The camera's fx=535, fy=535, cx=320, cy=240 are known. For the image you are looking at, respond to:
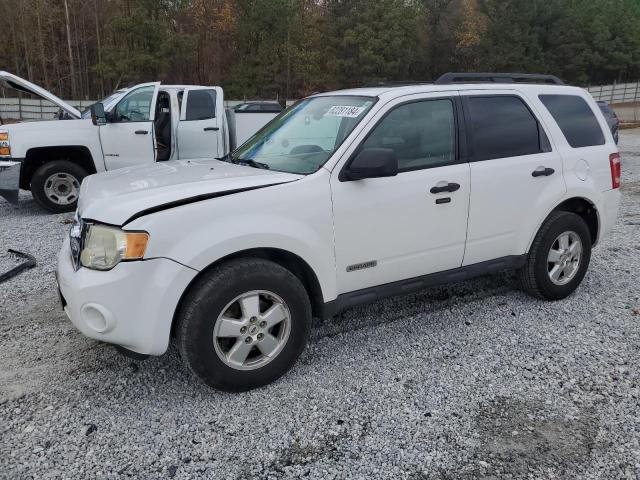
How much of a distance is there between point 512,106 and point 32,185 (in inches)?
266

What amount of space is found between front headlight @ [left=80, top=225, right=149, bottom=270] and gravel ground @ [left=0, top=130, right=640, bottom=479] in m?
0.85

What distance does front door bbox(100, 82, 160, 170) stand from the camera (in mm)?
8055

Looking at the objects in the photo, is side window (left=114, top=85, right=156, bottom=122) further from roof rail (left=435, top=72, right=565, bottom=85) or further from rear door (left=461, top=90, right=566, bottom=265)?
rear door (left=461, top=90, right=566, bottom=265)

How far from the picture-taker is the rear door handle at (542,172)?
4023 mm

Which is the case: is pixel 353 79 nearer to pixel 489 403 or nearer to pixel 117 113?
pixel 117 113

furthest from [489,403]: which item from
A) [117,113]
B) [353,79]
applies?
[353,79]

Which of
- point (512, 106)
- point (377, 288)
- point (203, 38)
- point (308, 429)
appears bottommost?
point (308, 429)

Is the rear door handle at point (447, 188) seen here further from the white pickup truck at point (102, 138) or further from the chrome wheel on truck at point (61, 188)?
A: the chrome wheel on truck at point (61, 188)

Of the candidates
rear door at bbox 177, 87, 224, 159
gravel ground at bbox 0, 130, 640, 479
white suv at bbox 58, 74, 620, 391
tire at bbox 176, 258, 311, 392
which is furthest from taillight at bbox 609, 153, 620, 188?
rear door at bbox 177, 87, 224, 159

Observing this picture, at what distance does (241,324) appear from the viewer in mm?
2967

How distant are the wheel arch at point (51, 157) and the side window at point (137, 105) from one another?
807mm

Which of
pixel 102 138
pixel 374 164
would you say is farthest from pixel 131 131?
pixel 374 164

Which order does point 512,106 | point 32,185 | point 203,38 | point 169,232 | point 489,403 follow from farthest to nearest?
point 203,38
point 32,185
point 512,106
point 489,403
point 169,232

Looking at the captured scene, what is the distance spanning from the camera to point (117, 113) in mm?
8117
